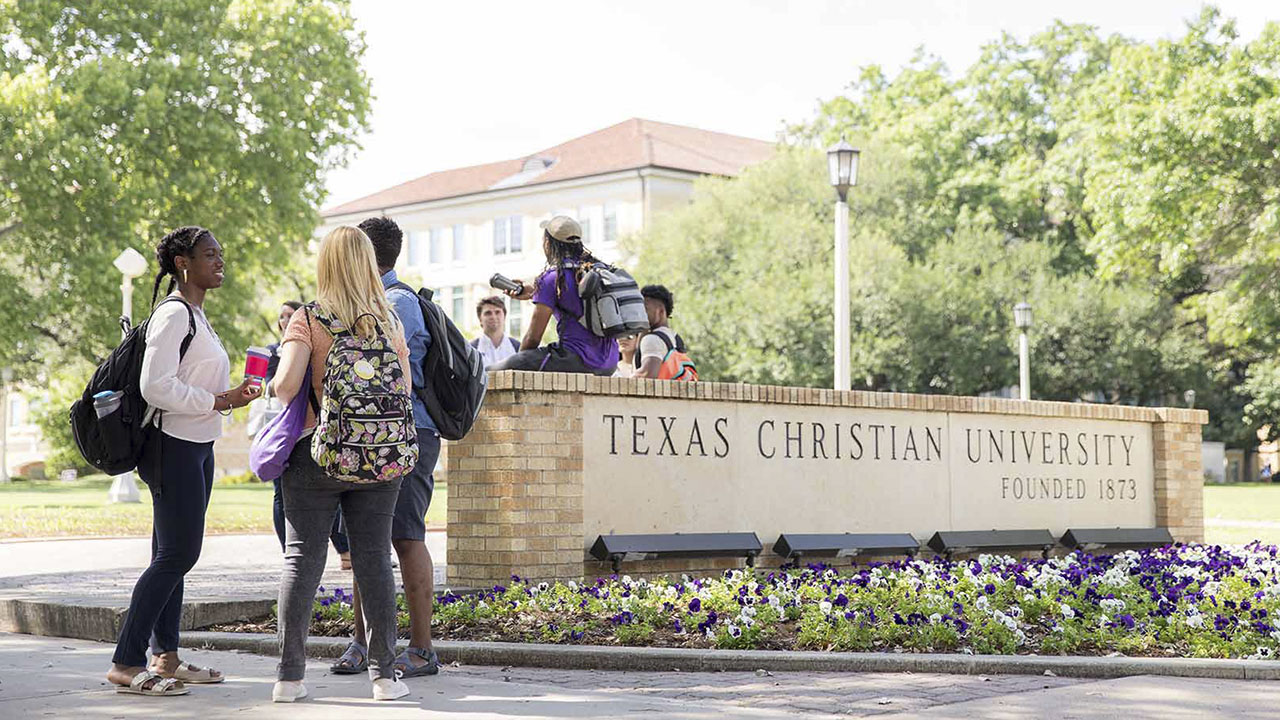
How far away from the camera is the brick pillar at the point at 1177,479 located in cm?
1393

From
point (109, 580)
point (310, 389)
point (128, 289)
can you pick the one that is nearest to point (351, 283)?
point (310, 389)

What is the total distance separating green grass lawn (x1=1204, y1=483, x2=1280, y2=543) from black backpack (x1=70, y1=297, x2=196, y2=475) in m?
12.9

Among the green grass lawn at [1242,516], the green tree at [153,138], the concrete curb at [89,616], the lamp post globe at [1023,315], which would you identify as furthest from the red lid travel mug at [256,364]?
the lamp post globe at [1023,315]

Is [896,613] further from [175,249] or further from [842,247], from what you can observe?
[842,247]

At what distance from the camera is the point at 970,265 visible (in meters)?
50.2

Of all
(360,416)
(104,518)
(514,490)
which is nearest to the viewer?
(360,416)

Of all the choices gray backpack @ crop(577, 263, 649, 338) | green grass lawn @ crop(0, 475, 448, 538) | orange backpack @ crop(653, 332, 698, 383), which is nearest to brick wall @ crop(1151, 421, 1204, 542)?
orange backpack @ crop(653, 332, 698, 383)

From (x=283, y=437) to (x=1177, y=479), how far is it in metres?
10.1

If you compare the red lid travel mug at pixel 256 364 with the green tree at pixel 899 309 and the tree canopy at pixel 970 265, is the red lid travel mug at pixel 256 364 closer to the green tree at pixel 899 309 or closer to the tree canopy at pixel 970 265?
the tree canopy at pixel 970 265

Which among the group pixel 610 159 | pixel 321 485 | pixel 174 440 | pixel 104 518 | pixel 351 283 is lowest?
pixel 104 518

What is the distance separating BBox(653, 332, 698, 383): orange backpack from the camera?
10.7 m

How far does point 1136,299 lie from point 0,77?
33.6 m

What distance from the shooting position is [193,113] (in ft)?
112

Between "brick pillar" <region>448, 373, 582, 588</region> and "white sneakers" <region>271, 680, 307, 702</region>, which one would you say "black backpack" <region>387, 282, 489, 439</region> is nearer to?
"white sneakers" <region>271, 680, 307, 702</region>
